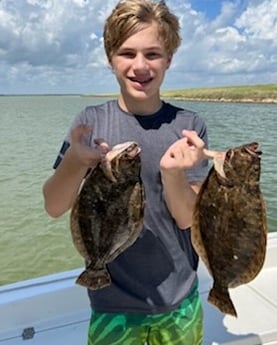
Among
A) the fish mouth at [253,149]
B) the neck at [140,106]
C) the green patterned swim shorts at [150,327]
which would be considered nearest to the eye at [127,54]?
the neck at [140,106]

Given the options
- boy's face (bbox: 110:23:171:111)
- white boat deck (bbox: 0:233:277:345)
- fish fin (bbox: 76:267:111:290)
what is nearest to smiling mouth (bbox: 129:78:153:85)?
boy's face (bbox: 110:23:171:111)

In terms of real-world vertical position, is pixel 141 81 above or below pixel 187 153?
above

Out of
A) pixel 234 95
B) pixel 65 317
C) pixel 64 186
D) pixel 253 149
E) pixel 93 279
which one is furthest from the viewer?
pixel 234 95

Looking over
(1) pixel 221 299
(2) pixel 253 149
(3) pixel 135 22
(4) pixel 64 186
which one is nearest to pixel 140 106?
(3) pixel 135 22

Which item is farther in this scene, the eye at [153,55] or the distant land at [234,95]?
the distant land at [234,95]

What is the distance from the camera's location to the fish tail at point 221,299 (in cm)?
170

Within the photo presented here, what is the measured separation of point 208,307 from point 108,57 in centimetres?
209

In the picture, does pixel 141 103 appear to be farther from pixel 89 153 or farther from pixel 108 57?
pixel 89 153

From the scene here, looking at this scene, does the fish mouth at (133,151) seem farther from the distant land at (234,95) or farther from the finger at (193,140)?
the distant land at (234,95)

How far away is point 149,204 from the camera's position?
6.68 feet

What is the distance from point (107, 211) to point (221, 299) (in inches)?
20.4

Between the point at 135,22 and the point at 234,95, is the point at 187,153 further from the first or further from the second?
the point at 234,95

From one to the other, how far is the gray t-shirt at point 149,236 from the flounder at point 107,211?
35cm

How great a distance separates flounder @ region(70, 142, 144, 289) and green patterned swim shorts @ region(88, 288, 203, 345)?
0.43 meters
